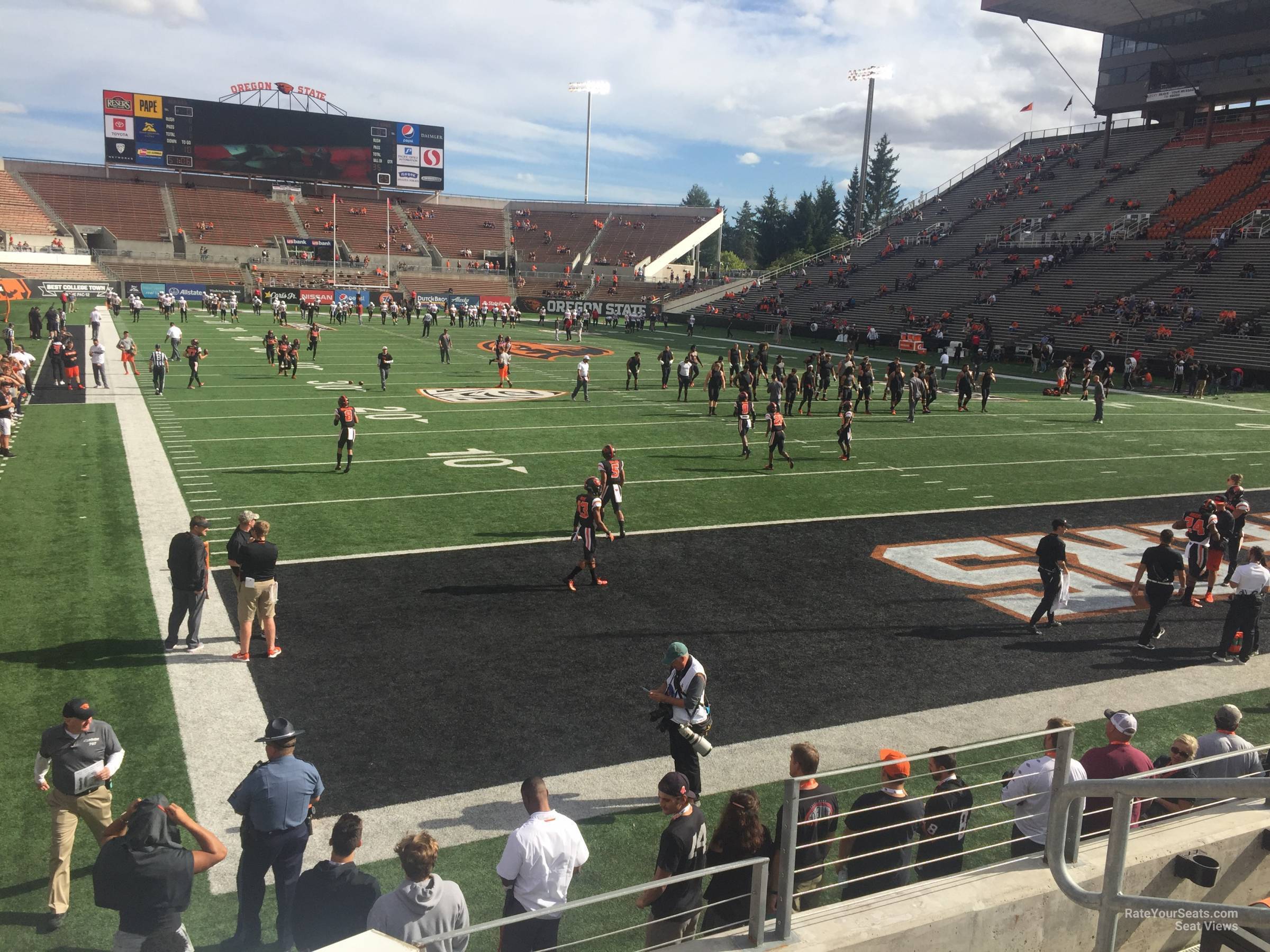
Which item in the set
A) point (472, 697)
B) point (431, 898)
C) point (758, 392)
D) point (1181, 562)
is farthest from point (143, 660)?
point (758, 392)

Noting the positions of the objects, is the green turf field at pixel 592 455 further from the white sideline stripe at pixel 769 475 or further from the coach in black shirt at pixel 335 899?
the coach in black shirt at pixel 335 899

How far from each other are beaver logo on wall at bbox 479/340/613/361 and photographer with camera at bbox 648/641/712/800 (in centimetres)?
3314

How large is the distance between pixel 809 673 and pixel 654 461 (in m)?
10.8

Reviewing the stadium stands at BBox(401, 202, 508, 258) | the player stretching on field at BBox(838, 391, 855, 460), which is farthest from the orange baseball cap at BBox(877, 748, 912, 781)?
the stadium stands at BBox(401, 202, 508, 258)

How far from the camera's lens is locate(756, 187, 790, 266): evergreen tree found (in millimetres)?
105750

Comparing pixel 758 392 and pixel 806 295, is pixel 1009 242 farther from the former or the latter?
pixel 758 392

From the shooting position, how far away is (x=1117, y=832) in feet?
13.4

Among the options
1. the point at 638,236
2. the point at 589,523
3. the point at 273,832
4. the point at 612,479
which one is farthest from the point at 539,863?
→ the point at 638,236

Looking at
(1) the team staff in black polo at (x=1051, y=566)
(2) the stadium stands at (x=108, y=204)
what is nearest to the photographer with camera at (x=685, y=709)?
(1) the team staff in black polo at (x=1051, y=566)

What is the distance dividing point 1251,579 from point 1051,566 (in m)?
1.99

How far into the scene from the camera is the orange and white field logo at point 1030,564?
12.3 metres

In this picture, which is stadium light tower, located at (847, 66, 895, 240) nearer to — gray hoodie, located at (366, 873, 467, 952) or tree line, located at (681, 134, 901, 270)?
tree line, located at (681, 134, 901, 270)

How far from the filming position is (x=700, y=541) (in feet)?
47.0

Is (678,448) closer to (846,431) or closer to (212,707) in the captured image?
(846,431)
